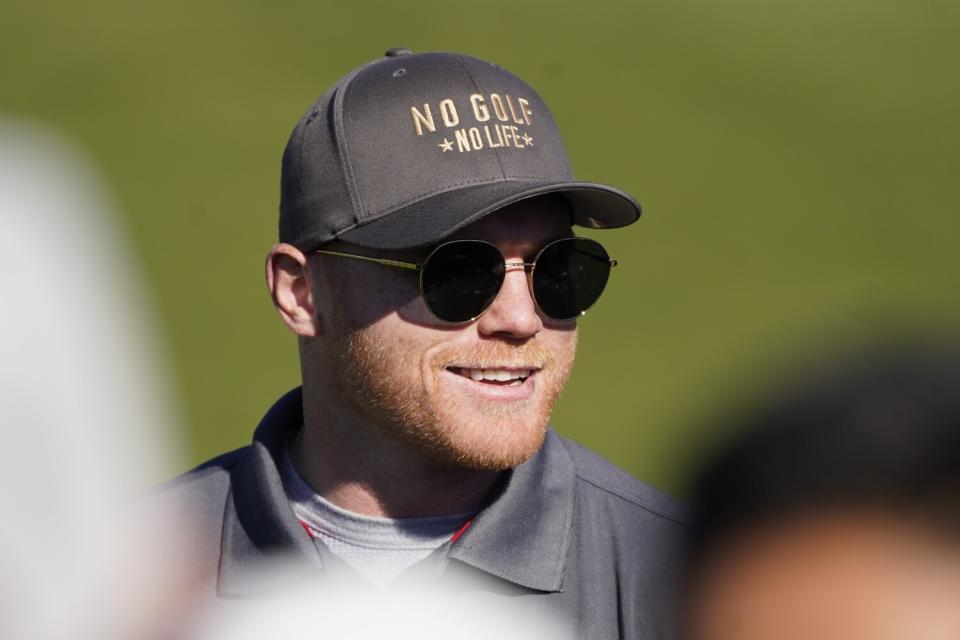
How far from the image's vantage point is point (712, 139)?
732 cm

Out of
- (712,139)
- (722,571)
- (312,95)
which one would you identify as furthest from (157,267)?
(722,571)

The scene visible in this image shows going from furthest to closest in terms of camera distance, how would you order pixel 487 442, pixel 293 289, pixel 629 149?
1. pixel 629 149
2. pixel 293 289
3. pixel 487 442

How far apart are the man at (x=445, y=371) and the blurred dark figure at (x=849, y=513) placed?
1362 mm

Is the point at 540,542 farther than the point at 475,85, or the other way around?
the point at 475,85

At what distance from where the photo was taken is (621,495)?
8.23ft

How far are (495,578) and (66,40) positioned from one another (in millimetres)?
6079

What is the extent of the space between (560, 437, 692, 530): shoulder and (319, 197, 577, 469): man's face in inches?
8.0

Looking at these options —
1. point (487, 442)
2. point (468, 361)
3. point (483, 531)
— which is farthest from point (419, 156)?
point (483, 531)

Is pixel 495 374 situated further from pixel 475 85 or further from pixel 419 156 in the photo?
pixel 475 85

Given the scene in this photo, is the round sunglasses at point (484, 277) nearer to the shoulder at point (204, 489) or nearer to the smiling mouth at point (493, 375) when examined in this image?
the smiling mouth at point (493, 375)

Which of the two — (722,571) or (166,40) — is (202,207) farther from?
(722,571)

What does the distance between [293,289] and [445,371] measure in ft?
1.38

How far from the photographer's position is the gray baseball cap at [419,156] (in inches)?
95.3

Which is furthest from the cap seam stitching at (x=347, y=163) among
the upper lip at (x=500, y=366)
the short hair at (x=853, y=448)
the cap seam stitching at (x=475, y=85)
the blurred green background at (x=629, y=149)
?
the blurred green background at (x=629, y=149)
